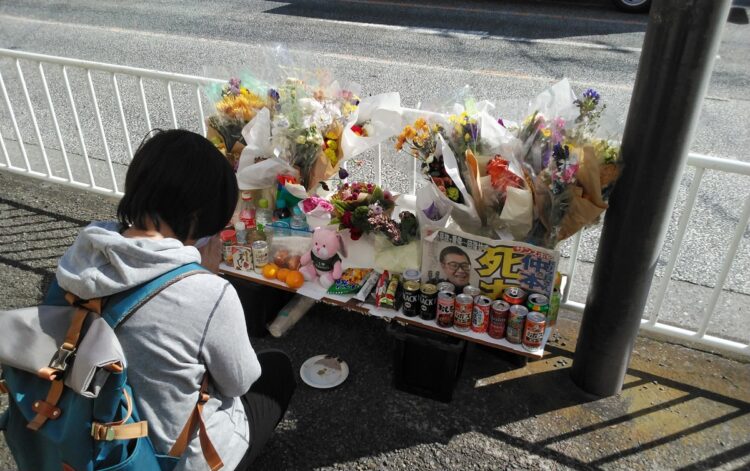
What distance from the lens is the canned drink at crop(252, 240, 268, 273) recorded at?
3.22m

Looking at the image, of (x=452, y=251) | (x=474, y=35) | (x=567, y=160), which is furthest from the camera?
(x=474, y=35)

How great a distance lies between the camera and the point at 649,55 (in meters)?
2.26

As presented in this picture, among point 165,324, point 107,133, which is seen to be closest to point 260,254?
point 165,324

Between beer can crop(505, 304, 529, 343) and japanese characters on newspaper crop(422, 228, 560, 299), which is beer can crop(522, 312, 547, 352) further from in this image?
japanese characters on newspaper crop(422, 228, 560, 299)

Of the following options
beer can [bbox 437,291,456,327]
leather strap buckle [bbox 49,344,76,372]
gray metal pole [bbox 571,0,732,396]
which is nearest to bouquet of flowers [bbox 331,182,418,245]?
beer can [bbox 437,291,456,327]

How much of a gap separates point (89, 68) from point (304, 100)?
6.48 ft

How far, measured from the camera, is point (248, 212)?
3270 mm

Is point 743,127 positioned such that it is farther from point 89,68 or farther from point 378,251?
point 89,68

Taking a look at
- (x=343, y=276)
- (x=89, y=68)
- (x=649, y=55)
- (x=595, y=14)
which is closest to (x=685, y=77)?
(x=649, y=55)

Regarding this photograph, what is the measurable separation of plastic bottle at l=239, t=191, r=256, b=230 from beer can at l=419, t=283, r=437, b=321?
3.45ft

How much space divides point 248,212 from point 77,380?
5.94 feet

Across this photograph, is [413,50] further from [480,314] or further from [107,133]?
[480,314]

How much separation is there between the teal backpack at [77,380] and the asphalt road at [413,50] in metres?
3.41

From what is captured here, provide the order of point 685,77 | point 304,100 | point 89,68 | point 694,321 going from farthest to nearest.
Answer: point 89,68 → point 694,321 → point 304,100 → point 685,77
